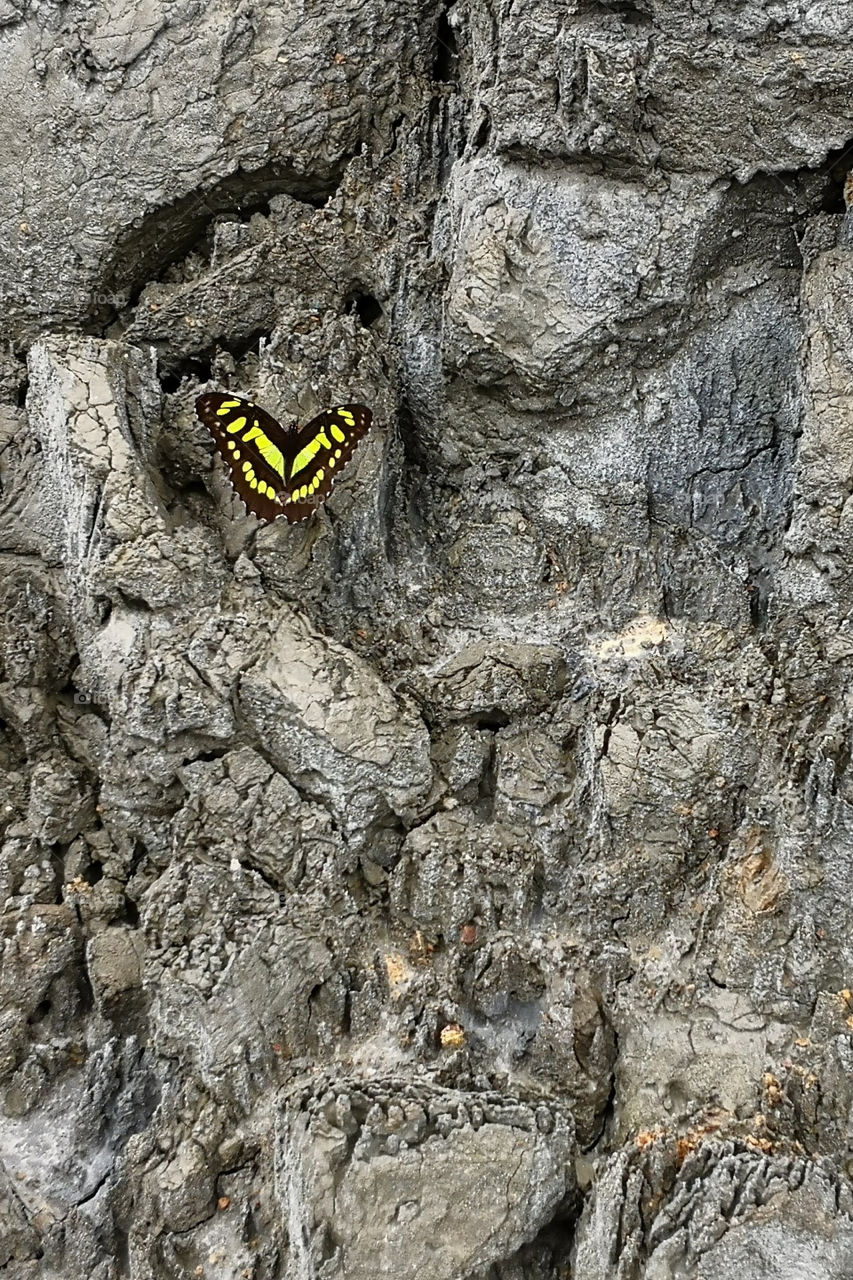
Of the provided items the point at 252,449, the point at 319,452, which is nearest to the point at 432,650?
the point at 319,452

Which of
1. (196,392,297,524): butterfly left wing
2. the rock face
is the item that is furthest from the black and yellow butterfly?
the rock face

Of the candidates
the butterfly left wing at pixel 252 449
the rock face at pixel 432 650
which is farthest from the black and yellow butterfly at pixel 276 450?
the rock face at pixel 432 650

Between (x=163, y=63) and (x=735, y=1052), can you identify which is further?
(x=163, y=63)

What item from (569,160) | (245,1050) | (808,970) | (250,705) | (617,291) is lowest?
(245,1050)

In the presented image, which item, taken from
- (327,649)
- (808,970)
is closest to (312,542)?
(327,649)

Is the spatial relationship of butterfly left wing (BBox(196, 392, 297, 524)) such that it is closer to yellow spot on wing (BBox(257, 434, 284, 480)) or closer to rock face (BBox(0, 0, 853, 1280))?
yellow spot on wing (BBox(257, 434, 284, 480))

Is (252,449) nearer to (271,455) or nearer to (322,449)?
(271,455)

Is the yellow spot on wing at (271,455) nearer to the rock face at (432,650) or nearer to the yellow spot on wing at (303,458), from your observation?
the yellow spot on wing at (303,458)

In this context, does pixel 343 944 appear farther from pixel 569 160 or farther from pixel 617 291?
pixel 569 160
